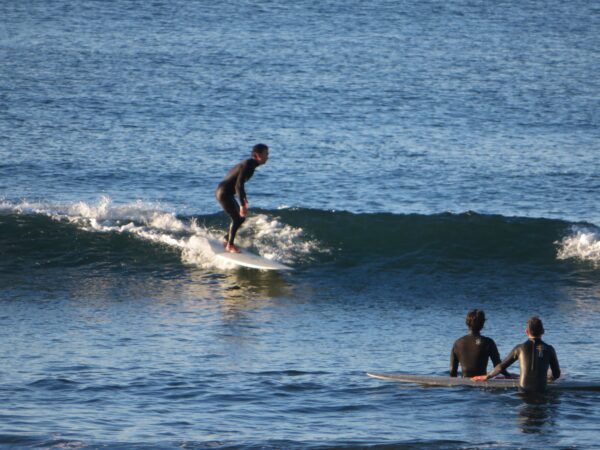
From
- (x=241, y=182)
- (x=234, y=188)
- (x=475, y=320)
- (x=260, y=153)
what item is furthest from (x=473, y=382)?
(x=234, y=188)

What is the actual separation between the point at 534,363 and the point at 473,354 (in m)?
0.71

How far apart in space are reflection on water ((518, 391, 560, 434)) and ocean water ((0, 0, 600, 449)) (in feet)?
0.12

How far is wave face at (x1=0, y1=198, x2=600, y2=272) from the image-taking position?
18.2 m

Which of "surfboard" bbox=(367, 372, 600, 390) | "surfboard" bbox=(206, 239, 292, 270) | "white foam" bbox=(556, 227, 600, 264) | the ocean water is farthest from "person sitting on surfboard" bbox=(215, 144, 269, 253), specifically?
"white foam" bbox=(556, 227, 600, 264)

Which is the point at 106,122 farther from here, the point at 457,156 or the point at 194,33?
the point at 194,33

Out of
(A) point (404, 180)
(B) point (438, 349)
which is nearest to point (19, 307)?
(B) point (438, 349)

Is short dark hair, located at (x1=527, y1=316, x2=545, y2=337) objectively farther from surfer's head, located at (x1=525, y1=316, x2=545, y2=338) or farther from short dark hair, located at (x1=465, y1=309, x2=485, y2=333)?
short dark hair, located at (x1=465, y1=309, x2=485, y2=333)

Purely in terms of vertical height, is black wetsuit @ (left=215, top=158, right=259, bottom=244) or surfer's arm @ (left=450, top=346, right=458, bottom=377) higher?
black wetsuit @ (left=215, top=158, right=259, bottom=244)

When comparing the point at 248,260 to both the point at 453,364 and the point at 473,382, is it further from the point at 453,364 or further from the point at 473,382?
the point at 473,382

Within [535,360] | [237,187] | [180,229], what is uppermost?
[237,187]

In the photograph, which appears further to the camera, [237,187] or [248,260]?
[248,260]

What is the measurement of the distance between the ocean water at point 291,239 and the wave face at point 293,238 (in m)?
0.05

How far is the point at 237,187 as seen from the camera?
51.6 feet

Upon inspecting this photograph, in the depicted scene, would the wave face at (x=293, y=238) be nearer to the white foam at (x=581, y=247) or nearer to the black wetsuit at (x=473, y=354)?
the white foam at (x=581, y=247)
